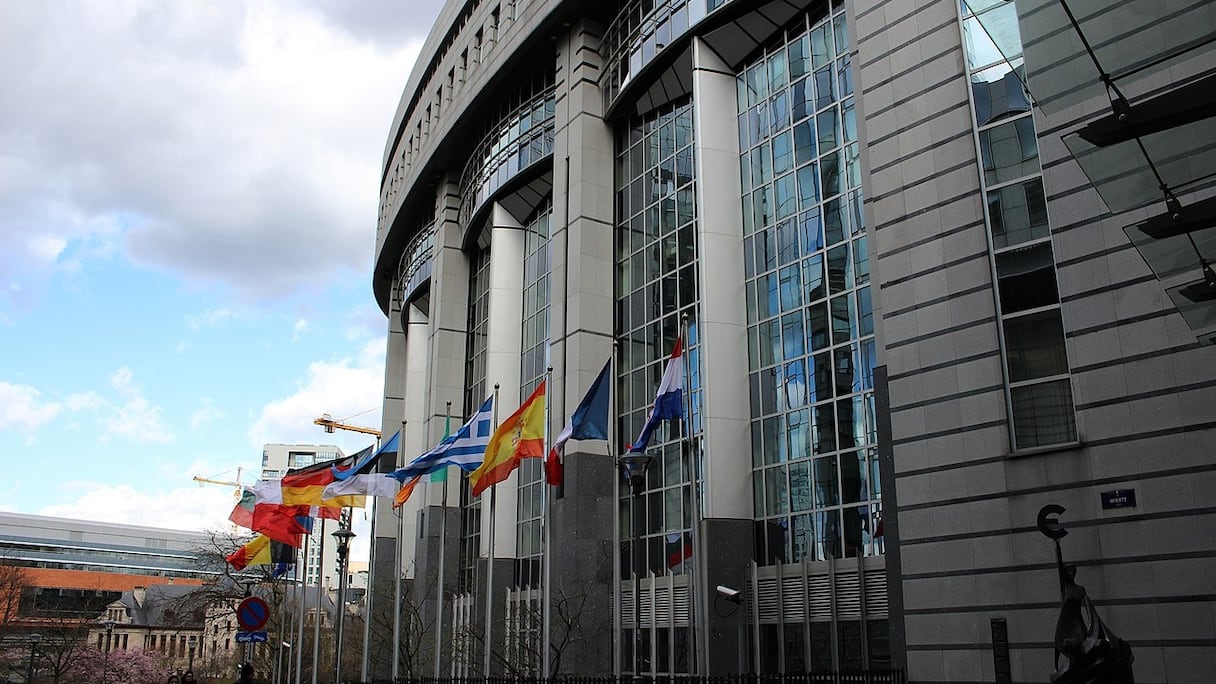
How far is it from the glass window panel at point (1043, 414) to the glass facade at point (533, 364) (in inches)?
1010

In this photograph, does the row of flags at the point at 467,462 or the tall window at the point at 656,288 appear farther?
the tall window at the point at 656,288

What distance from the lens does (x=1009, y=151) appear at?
22.2 meters

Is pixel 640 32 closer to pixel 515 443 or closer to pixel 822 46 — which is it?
pixel 822 46

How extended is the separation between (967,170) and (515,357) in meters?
30.2

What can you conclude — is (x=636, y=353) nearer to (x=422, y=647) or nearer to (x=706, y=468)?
(x=706, y=468)

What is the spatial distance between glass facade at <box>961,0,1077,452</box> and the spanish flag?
1119 centimetres

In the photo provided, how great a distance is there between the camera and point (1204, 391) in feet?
59.4

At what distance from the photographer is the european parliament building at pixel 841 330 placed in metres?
18.0

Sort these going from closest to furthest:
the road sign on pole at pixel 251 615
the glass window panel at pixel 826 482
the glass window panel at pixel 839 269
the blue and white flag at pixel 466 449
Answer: the road sign on pole at pixel 251 615
the blue and white flag at pixel 466 449
the glass window panel at pixel 826 482
the glass window panel at pixel 839 269

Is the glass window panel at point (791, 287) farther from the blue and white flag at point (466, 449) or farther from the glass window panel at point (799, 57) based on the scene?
the blue and white flag at point (466, 449)

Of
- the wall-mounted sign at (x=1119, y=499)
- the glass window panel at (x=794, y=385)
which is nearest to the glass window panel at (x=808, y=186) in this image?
the glass window panel at (x=794, y=385)

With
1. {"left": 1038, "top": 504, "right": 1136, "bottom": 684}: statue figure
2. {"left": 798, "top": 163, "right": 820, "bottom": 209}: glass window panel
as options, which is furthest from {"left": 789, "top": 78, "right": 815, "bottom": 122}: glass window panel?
{"left": 1038, "top": 504, "right": 1136, "bottom": 684}: statue figure

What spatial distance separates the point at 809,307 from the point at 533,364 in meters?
19.7

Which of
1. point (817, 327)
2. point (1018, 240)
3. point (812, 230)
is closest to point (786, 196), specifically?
point (812, 230)
